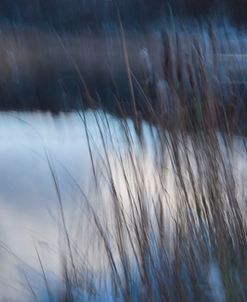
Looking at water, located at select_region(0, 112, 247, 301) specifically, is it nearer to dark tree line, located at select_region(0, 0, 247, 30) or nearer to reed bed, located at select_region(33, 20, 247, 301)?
reed bed, located at select_region(33, 20, 247, 301)

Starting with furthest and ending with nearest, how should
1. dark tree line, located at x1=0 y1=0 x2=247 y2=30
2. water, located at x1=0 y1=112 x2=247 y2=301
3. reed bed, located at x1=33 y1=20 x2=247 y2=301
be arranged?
dark tree line, located at x1=0 y1=0 x2=247 y2=30 → water, located at x1=0 y1=112 x2=247 y2=301 → reed bed, located at x1=33 y1=20 x2=247 y2=301

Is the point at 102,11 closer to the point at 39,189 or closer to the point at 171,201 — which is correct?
the point at 39,189

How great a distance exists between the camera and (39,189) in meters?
4.23

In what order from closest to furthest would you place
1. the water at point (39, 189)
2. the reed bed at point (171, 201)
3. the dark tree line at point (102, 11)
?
the reed bed at point (171, 201) → the water at point (39, 189) → the dark tree line at point (102, 11)

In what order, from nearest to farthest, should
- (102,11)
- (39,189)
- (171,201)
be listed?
(171,201) < (39,189) < (102,11)

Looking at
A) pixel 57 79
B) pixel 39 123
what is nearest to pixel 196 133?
pixel 39 123

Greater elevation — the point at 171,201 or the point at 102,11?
the point at 171,201

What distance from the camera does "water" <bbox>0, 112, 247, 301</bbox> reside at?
301cm

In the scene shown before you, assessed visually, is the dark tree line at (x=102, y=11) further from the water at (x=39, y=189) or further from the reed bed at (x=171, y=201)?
the reed bed at (x=171, y=201)

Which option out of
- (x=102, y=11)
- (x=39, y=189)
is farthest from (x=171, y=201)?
(x=102, y=11)

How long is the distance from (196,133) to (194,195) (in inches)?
6.8

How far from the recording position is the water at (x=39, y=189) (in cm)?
301

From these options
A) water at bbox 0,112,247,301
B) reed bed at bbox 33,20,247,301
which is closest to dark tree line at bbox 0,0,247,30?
water at bbox 0,112,247,301

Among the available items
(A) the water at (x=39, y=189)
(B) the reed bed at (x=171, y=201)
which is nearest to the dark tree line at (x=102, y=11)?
(A) the water at (x=39, y=189)
